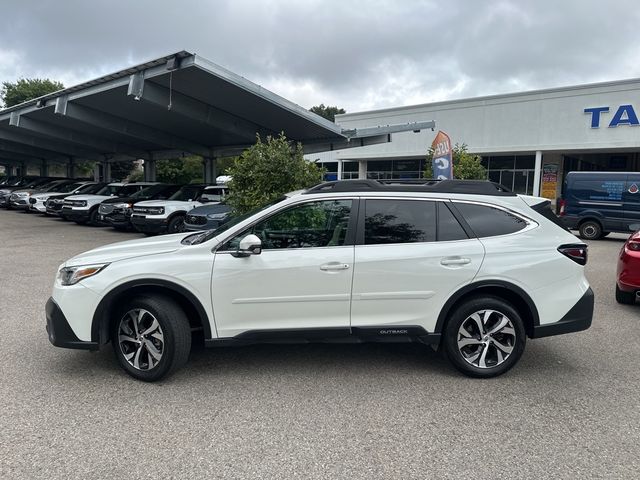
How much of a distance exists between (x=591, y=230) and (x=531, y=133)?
13.0 meters

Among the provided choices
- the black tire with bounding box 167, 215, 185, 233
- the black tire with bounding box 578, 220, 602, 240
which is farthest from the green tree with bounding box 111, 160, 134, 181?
the black tire with bounding box 578, 220, 602, 240

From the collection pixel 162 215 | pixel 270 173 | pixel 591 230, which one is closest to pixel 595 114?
pixel 591 230

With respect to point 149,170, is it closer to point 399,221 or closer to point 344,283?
point 399,221

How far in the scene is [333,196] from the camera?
4320 millimetres

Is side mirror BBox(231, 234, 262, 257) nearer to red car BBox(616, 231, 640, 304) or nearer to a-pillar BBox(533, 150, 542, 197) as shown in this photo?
red car BBox(616, 231, 640, 304)

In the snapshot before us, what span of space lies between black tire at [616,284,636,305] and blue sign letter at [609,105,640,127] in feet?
70.2

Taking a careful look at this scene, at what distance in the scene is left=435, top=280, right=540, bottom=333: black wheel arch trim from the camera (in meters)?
4.09

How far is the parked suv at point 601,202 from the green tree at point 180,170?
41.4m

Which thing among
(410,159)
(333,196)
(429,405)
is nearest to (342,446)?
(429,405)

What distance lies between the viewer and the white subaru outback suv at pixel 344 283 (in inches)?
155

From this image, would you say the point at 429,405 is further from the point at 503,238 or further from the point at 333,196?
the point at 333,196

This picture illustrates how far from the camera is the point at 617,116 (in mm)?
24375

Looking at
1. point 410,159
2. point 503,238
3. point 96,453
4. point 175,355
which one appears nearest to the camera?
point 96,453

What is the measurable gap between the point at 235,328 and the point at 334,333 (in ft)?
2.71
